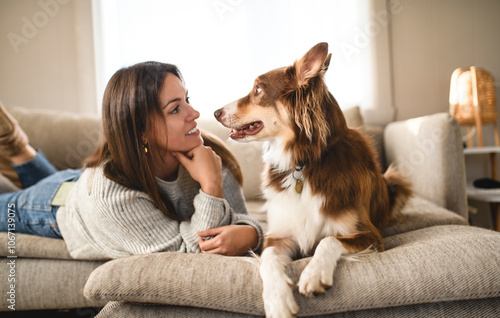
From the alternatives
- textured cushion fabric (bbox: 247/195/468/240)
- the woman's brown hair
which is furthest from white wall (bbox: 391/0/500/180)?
the woman's brown hair

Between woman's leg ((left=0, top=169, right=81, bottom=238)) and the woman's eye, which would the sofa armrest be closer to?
the woman's eye

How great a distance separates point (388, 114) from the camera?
303 centimetres

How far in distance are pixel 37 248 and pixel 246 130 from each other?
1155mm

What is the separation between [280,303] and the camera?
0.86 meters

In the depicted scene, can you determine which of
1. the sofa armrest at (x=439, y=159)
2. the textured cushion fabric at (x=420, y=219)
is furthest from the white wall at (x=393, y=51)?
the textured cushion fabric at (x=420, y=219)

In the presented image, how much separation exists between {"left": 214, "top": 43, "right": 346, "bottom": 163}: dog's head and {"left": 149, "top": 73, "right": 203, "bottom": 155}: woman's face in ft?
0.43

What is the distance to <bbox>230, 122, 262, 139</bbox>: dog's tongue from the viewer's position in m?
1.33

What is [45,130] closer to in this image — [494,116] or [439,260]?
[439,260]

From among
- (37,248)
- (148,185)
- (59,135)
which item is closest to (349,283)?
(148,185)

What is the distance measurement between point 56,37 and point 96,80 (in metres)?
0.61

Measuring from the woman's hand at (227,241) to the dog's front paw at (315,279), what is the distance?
0.35 meters

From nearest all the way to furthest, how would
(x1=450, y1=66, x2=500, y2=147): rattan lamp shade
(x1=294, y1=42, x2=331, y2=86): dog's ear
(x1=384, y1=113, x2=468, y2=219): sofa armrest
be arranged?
1. (x1=294, y1=42, x2=331, y2=86): dog's ear
2. (x1=384, y1=113, x2=468, y2=219): sofa armrest
3. (x1=450, y1=66, x2=500, y2=147): rattan lamp shade

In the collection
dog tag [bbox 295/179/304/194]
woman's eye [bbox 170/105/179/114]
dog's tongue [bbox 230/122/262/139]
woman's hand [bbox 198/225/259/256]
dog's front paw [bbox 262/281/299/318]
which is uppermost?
woman's eye [bbox 170/105/179/114]

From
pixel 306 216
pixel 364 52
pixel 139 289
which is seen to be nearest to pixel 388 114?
pixel 364 52
